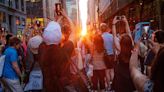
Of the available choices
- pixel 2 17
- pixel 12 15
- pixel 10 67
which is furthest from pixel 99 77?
pixel 12 15

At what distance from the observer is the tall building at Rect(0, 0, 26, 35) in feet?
222

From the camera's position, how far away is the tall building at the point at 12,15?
6769cm

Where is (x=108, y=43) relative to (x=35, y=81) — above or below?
above

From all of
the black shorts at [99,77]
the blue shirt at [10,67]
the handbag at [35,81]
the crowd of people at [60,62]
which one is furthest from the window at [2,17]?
the handbag at [35,81]

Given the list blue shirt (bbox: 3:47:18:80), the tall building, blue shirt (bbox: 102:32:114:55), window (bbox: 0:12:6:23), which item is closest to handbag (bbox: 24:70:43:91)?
blue shirt (bbox: 3:47:18:80)

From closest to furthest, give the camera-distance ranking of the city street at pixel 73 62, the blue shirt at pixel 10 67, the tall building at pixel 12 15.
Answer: the city street at pixel 73 62 → the blue shirt at pixel 10 67 → the tall building at pixel 12 15

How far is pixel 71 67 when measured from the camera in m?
6.41

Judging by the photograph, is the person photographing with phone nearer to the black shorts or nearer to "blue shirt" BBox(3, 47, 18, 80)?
"blue shirt" BBox(3, 47, 18, 80)

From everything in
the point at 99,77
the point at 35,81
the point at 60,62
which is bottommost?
the point at 99,77

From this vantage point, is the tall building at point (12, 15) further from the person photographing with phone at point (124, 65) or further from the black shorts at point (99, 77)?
the person photographing with phone at point (124, 65)

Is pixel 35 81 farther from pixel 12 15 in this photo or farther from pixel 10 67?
pixel 12 15

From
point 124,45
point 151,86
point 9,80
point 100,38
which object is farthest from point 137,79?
point 100,38

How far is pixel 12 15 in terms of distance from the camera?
247 ft

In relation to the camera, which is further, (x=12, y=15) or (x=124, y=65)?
(x=12, y=15)
